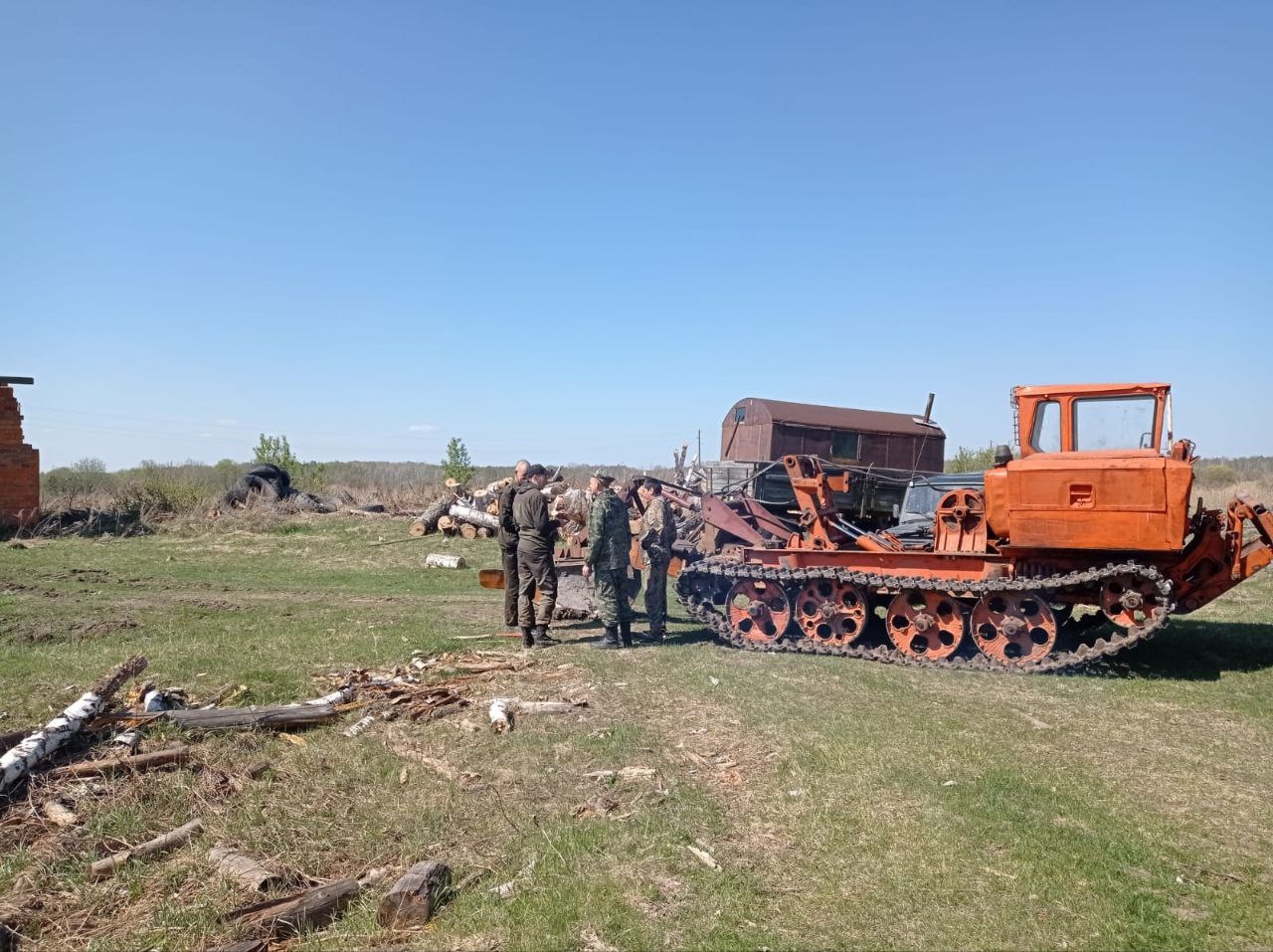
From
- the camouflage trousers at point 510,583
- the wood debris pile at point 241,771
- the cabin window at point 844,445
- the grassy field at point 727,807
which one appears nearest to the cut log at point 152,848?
the wood debris pile at point 241,771

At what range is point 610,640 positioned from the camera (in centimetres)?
1042

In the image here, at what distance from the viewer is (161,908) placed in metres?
4.46

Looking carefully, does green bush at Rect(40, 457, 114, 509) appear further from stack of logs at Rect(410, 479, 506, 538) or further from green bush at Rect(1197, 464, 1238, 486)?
green bush at Rect(1197, 464, 1238, 486)

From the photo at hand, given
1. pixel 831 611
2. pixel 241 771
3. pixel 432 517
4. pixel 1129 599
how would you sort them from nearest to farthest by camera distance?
pixel 241 771, pixel 1129 599, pixel 831 611, pixel 432 517

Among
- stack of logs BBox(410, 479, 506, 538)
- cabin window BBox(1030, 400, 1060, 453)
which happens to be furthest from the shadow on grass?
stack of logs BBox(410, 479, 506, 538)

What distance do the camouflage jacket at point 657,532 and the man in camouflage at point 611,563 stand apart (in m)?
0.71

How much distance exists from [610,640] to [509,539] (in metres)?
1.70

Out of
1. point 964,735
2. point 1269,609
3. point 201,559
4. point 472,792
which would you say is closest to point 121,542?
point 201,559

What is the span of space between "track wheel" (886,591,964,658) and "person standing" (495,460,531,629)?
4413mm

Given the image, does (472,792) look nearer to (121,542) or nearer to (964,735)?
(964,735)

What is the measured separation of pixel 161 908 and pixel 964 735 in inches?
213

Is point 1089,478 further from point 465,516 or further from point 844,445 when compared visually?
point 465,516

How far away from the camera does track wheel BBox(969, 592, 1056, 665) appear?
30.0ft

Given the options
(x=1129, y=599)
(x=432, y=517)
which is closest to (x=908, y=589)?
(x=1129, y=599)
